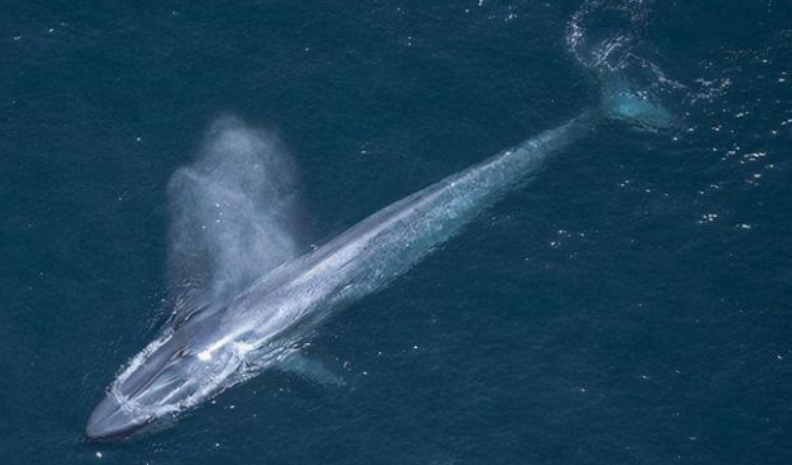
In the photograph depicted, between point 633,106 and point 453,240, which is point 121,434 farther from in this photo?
point 633,106

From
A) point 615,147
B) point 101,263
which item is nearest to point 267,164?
point 101,263

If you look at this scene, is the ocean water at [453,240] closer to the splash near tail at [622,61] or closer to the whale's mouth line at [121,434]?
the splash near tail at [622,61]

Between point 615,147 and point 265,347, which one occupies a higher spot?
point 615,147

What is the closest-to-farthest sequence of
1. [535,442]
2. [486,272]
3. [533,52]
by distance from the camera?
[535,442] → [486,272] → [533,52]

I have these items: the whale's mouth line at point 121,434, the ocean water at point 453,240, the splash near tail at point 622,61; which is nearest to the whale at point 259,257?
the whale's mouth line at point 121,434

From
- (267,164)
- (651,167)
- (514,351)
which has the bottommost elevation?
(514,351)

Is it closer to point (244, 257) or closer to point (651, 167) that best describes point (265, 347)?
point (244, 257)

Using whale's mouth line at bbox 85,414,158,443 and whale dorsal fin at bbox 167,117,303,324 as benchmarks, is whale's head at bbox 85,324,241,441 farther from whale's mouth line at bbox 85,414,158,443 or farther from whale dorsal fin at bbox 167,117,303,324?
A: whale dorsal fin at bbox 167,117,303,324
